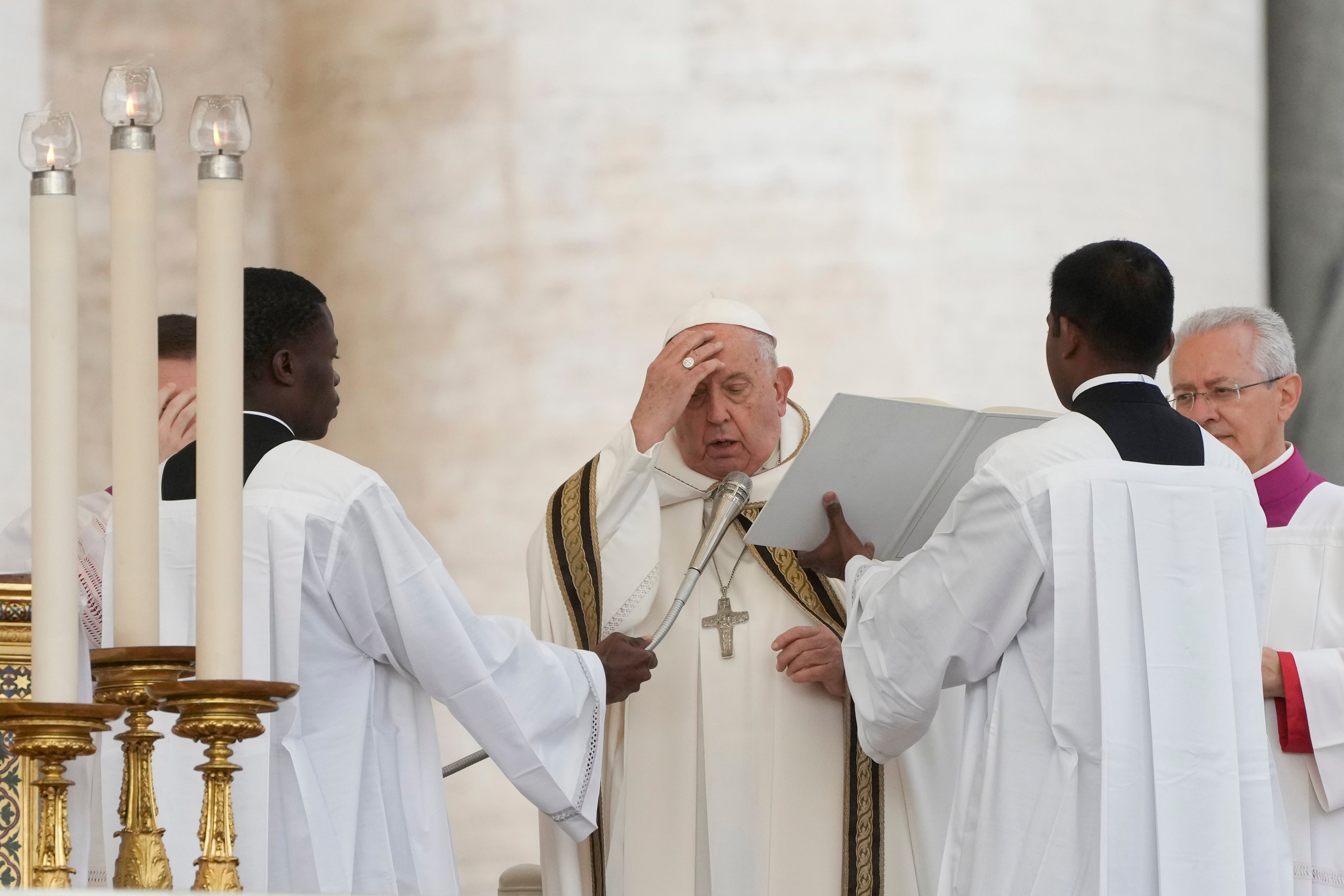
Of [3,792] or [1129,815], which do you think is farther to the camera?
[1129,815]

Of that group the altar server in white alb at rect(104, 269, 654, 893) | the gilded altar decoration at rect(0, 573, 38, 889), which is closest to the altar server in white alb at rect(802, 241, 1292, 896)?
the altar server in white alb at rect(104, 269, 654, 893)

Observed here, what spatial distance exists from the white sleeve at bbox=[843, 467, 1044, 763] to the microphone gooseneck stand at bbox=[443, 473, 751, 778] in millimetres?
588

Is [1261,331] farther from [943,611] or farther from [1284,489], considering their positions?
[943,611]

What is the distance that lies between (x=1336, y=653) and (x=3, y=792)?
297 centimetres

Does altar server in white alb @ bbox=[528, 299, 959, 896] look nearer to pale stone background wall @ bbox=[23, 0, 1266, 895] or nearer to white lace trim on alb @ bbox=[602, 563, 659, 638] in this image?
white lace trim on alb @ bbox=[602, 563, 659, 638]

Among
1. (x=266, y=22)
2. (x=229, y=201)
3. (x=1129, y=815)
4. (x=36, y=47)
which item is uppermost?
→ (x=266, y=22)

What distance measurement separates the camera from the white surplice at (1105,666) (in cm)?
324

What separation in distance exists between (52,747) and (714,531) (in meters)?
2.83

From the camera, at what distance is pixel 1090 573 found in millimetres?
3297

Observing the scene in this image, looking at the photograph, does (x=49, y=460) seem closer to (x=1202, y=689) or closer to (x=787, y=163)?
(x=1202, y=689)

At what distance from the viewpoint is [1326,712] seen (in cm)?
382

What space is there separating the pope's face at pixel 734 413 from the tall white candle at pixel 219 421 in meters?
2.88

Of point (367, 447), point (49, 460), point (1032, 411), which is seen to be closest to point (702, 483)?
point (1032, 411)

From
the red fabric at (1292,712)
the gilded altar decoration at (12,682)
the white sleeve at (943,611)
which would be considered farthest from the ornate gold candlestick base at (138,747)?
the red fabric at (1292,712)
